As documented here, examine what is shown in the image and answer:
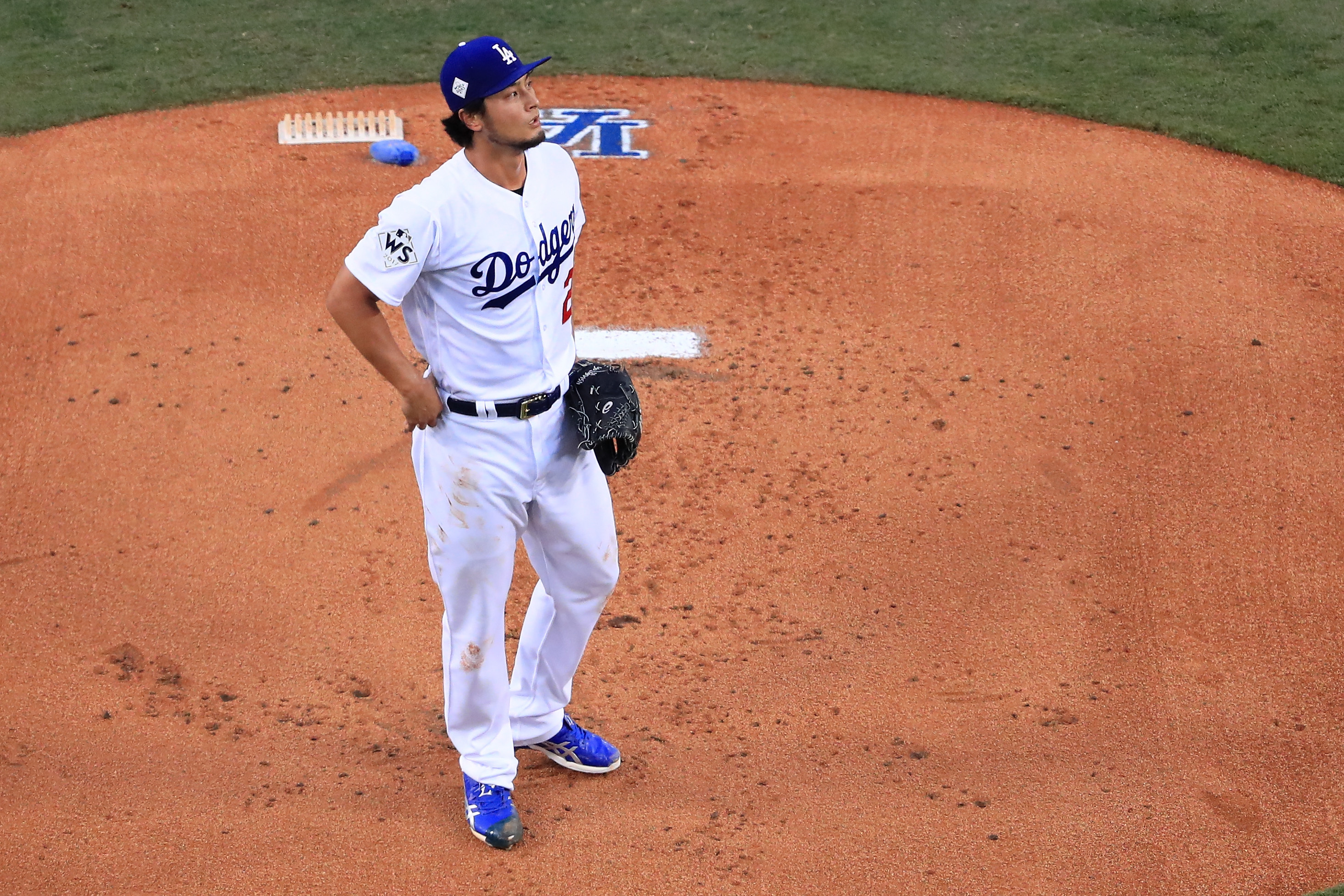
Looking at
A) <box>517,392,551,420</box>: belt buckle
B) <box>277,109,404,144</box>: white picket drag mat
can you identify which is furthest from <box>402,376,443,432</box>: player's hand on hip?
<box>277,109,404,144</box>: white picket drag mat

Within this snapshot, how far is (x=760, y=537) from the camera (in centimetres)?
556

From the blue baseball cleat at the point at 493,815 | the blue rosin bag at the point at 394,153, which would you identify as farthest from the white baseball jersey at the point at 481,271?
the blue rosin bag at the point at 394,153

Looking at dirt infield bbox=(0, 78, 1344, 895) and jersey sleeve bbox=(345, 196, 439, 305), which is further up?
jersey sleeve bbox=(345, 196, 439, 305)

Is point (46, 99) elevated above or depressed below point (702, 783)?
above

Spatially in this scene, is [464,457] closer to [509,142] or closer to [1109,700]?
[509,142]

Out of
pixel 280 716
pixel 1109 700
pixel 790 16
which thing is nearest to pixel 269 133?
pixel 790 16

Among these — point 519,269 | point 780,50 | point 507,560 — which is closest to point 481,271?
point 519,269

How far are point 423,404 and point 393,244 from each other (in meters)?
0.46

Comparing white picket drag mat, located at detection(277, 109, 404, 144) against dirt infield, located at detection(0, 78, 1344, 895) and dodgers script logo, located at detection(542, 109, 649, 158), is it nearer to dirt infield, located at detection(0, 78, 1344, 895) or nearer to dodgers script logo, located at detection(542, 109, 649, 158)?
dirt infield, located at detection(0, 78, 1344, 895)

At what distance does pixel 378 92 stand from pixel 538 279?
672cm

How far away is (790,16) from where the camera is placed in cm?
1111

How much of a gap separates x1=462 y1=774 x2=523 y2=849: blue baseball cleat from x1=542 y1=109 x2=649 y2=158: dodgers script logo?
5.34 metres

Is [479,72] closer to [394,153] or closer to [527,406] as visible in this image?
[527,406]

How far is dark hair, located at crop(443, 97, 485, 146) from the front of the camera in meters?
3.53
